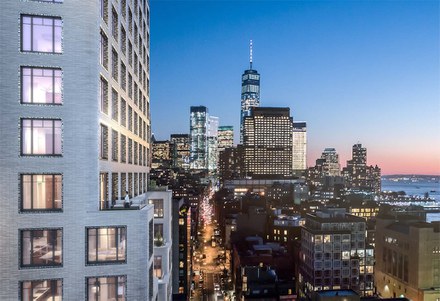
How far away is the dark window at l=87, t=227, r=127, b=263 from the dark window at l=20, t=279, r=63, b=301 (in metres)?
2.59

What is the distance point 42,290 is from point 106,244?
4.91 metres

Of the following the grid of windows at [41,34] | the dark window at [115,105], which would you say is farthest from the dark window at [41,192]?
the grid of windows at [41,34]

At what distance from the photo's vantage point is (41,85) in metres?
25.4

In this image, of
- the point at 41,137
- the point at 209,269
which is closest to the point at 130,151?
the point at 41,137

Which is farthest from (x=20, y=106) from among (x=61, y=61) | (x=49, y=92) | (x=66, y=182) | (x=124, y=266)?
(x=124, y=266)

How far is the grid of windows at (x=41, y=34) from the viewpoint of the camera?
24.9m

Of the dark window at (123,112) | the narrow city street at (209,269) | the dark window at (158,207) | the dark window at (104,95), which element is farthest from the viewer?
the narrow city street at (209,269)

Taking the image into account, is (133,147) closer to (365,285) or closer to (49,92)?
(49,92)

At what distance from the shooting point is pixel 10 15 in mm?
24562

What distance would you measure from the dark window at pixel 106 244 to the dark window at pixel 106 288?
1.32 m

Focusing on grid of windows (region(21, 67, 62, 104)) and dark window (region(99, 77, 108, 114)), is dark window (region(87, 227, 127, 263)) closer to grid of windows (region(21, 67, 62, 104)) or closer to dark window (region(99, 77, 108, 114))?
dark window (region(99, 77, 108, 114))

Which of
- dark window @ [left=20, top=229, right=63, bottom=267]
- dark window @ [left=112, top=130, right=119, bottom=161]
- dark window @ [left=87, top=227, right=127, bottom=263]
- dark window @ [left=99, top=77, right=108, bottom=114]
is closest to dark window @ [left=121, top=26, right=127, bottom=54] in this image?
dark window @ [left=99, top=77, right=108, bottom=114]

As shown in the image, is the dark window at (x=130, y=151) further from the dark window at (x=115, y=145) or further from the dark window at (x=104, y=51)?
the dark window at (x=104, y=51)

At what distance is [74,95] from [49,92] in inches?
65.1
